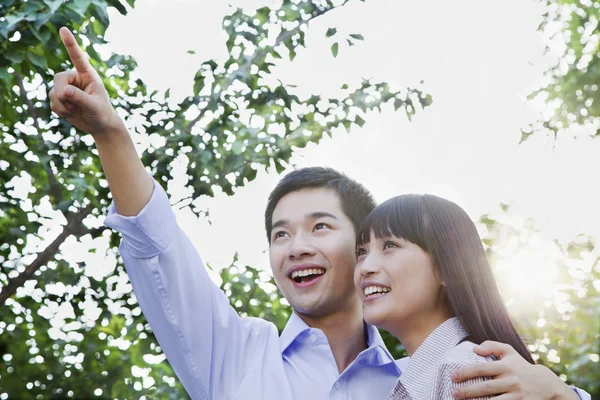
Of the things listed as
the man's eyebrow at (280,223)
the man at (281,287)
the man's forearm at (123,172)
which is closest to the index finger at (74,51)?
the man at (281,287)

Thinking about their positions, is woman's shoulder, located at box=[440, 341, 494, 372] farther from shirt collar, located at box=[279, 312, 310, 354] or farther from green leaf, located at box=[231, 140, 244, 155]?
green leaf, located at box=[231, 140, 244, 155]

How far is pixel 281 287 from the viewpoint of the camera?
219 centimetres

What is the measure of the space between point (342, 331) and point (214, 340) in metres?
0.43

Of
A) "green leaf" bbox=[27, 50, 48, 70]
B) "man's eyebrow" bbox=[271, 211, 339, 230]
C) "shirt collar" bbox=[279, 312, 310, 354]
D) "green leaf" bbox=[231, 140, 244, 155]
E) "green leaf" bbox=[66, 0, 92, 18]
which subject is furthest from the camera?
"green leaf" bbox=[231, 140, 244, 155]

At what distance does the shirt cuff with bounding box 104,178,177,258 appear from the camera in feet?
5.55

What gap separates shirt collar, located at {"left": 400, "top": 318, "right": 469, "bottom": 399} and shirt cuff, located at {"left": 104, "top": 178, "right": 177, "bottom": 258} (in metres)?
0.62

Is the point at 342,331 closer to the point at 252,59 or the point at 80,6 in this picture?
the point at 80,6

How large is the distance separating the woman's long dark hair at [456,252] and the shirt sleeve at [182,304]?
0.42 meters

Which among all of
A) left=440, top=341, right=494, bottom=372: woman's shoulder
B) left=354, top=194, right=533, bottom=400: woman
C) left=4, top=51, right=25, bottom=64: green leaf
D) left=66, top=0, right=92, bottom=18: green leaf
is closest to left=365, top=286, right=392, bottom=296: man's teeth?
left=354, top=194, right=533, bottom=400: woman

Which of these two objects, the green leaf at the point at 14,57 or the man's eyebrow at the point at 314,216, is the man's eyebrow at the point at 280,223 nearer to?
the man's eyebrow at the point at 314,216

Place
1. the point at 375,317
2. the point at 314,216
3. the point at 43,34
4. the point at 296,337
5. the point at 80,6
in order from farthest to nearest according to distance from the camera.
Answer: the point at 43,34
the point at 80,6
the point at 314,216
the point at 296,337
the point at 375,317

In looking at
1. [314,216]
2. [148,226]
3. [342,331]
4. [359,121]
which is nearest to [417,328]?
[342,331]

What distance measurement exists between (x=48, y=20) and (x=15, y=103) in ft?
2.33

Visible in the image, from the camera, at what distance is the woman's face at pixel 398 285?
185 cm
